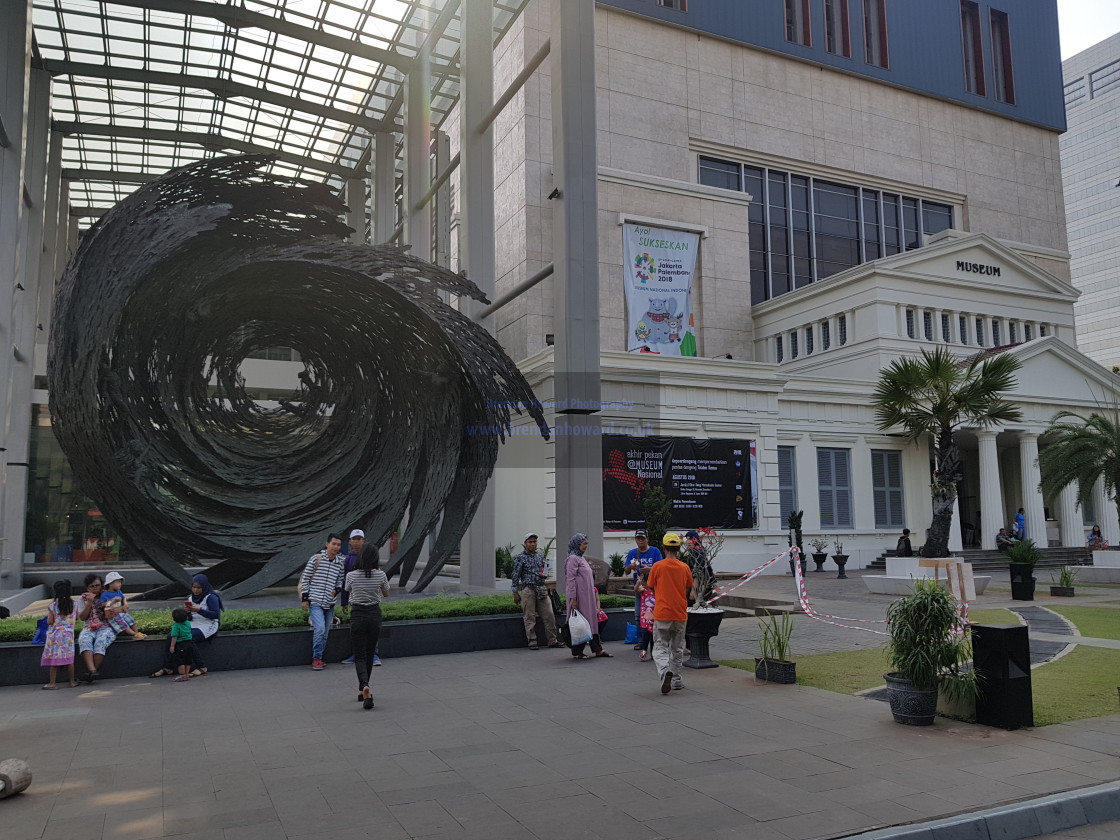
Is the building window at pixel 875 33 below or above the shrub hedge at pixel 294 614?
above

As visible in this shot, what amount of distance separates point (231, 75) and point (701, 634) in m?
28.4

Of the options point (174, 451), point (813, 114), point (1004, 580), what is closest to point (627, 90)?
Answer: point (813, 114)

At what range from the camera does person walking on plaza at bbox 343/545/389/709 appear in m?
9.01

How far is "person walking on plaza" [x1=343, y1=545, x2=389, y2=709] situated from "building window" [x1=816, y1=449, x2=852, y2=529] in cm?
2423

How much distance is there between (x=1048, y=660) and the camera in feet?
37.6

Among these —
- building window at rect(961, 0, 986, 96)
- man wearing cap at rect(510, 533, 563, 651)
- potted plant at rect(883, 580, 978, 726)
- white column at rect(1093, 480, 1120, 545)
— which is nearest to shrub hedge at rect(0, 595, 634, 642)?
man wearing cap at rect(510, 533, 563, 651)

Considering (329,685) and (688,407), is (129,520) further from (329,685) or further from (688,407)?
(688,407)

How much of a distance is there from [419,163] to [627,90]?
13.8m

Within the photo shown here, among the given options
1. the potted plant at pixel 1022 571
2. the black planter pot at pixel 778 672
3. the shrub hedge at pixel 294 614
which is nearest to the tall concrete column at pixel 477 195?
the shrub hedge at pixel 294 614

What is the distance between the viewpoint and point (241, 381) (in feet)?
59.7

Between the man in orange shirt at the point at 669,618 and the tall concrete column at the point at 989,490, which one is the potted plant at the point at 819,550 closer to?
the tall concrete column at the point at 989,490

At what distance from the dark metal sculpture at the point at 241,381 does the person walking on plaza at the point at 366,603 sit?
7.48m

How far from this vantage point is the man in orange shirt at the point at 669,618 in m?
9.41

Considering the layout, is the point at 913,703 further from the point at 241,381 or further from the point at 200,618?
the point at 241,381
